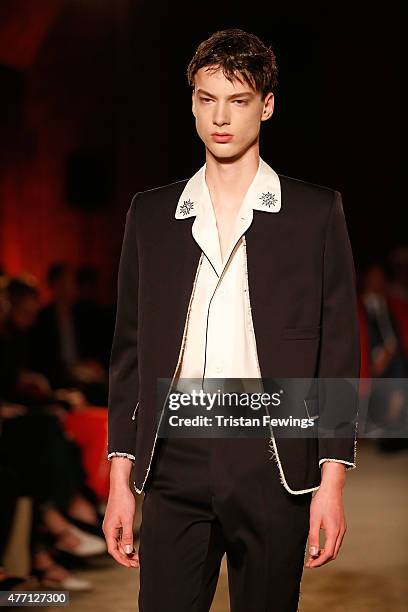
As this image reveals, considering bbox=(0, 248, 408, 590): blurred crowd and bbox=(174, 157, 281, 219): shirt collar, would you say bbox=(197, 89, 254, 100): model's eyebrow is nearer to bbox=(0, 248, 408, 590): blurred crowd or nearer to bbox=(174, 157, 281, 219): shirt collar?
bbox=(174, 157, 281, 219): shirt collar

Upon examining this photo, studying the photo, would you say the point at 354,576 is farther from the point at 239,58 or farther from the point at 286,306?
the point at 239,58

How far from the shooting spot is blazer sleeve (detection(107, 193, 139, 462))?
1696mm

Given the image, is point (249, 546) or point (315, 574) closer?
point (249, 546)

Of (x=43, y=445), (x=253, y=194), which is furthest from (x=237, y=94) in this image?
(x=43, y=445)

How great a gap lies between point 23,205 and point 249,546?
17.6 feet

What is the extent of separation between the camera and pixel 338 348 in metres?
1.60

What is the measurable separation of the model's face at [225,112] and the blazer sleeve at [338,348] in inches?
7.1

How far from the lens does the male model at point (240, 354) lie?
1590 mm

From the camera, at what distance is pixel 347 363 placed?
1600 mm

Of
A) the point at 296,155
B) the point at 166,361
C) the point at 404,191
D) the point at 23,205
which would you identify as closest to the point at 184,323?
the point at 166,361

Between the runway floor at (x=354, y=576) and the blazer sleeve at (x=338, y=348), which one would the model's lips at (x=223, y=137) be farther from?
the runway floor at (x=354, y=576)

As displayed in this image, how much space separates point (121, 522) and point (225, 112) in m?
0.65

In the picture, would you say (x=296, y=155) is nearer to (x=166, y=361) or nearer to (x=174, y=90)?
(x=174, y=90)

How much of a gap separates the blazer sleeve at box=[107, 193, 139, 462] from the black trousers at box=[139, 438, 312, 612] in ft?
0.33
